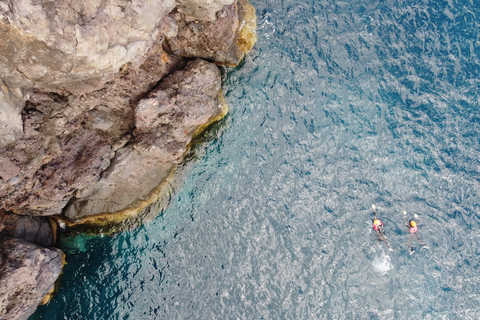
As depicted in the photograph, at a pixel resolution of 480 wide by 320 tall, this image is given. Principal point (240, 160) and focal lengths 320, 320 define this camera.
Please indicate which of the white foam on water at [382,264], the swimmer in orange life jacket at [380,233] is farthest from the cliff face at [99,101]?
the white foam on water at [382,264]

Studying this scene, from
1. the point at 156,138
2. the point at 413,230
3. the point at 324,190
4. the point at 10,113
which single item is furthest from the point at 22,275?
the point at 413,230

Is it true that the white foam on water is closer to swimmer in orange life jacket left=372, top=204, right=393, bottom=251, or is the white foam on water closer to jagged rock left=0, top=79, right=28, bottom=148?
swimmer in orange life jacket left=372, top=204, right=393, bottom=251

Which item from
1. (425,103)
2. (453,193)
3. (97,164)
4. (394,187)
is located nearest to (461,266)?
(453,193)

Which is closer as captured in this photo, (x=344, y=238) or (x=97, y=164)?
(x=97, y=164)

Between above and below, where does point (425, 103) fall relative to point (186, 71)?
below

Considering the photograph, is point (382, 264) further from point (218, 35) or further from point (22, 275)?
point (22, 275)

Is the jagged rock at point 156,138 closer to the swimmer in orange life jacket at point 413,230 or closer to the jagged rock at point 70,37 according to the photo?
the jagged rock at point 70,37

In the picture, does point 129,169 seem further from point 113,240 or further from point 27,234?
point 27,234
